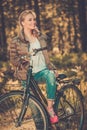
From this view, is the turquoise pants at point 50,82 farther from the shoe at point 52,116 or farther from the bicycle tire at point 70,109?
the bicycle tire at point 70,109

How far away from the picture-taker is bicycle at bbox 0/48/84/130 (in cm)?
498

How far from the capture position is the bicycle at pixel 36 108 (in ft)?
16.3

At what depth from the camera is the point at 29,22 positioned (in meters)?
5.08

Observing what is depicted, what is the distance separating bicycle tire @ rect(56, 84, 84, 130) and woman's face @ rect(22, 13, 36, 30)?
971 millimetres

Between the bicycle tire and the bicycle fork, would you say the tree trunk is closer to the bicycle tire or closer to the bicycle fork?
the bicycle tire

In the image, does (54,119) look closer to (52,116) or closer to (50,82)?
(52,116)

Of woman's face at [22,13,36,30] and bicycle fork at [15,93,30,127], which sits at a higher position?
woman's face at [22,13,36,30]

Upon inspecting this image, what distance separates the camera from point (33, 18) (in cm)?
510

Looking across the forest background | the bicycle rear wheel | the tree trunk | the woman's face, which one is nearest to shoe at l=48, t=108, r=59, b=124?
the bicycle rear wheel

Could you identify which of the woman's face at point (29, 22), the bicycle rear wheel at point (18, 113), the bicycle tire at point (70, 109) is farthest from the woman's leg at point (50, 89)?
the woman's face at point (29, 22)

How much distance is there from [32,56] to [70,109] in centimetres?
98

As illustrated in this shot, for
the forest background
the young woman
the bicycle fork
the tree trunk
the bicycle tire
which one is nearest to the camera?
the bicycle fork

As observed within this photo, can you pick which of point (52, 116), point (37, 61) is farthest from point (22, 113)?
point (37, 61)

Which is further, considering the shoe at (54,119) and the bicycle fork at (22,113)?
the shoe at (54,119)
